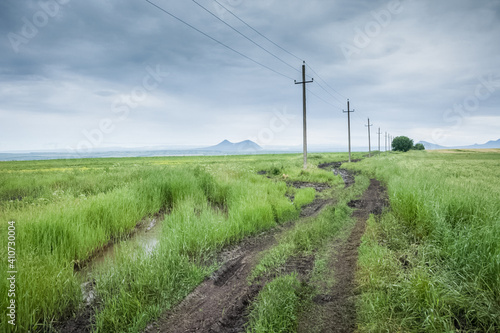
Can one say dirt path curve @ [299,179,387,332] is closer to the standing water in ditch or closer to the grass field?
the grass field

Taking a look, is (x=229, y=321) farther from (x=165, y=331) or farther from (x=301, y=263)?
(x=301, y=263)

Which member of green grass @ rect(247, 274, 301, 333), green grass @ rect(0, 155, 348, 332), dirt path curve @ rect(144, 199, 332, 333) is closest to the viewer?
green grass @ rect(247, 274, 301, 333)

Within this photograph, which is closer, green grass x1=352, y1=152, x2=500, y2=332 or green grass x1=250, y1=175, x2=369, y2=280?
green grass x1=352, y1=152, x2=500, y2=332

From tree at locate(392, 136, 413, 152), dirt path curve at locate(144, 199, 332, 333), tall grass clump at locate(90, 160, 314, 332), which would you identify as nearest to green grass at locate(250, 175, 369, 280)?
dirt path curve at locate(144, 199, 332, 333)

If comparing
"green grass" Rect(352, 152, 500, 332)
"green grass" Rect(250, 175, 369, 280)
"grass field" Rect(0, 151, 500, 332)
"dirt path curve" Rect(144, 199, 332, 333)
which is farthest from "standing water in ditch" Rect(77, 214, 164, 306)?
"green grass" Rect(352, 152, 500, 332)

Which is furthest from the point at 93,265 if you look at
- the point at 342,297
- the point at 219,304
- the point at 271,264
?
the point at 342,297

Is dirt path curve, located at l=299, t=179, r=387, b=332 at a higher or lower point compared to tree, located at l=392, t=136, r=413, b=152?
lower

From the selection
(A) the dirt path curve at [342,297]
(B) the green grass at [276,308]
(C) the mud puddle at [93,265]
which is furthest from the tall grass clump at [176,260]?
(A) the dirt path curve at [342,297]

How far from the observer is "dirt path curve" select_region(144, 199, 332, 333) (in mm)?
3564

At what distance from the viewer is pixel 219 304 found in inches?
161

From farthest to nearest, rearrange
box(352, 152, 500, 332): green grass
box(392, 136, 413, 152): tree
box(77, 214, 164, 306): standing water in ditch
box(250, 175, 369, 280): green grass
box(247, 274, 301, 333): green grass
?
box(392, 136, 413, 152): tree, box(250, 175, 369, 280): green grass, box(77, 214, 164, 306): standing water in ditch, box(247, 274, 301, 333): green grass, box(352, 152, 500, 332): green grass

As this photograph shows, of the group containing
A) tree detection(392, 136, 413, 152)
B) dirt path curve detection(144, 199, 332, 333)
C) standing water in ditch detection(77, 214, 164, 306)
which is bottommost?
dirt path curve detection(144, 199, 332, 333)

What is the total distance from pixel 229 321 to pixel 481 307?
340 cm

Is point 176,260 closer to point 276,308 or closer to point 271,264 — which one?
point 271,264
